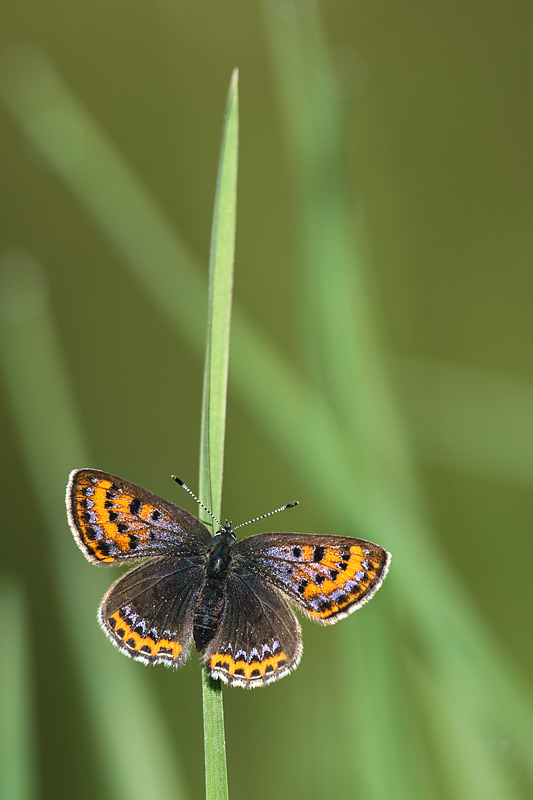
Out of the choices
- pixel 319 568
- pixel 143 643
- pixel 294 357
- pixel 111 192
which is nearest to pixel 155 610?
pixel 143 643

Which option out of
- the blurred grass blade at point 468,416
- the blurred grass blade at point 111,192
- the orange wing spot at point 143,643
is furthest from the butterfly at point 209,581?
the blurred grass blade at point 468,416

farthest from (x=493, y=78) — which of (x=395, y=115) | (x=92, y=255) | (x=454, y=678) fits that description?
(x=454, y=678)

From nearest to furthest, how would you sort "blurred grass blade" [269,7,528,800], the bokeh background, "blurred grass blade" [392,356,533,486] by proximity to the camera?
"blurred grass blade" [269,7,528,800] → the bokeh background → "blurred grass blade" [392,356,533,486]

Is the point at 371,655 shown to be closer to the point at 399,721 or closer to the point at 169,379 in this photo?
the point at 399,721

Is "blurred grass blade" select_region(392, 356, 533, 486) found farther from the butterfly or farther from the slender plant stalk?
the slender plant stalk

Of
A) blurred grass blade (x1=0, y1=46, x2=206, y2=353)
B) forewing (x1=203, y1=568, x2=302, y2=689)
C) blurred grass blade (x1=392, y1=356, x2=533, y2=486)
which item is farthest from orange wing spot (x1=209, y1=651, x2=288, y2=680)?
blurred grass blade (x1=392, y1=356, x2=533, y2=486)

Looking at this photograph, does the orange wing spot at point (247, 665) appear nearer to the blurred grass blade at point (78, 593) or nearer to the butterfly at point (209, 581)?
the butterfly at point (209, 581)

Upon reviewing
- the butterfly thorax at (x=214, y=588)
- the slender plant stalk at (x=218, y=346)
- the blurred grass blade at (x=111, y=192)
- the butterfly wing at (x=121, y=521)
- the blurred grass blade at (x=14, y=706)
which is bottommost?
the blurred grass blade at (x=14, y=706)
